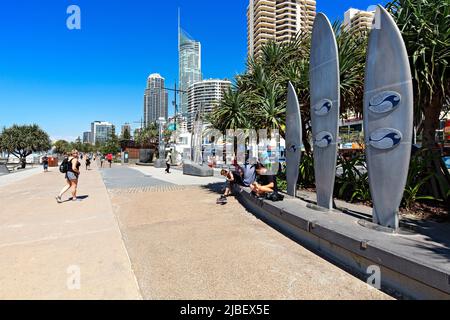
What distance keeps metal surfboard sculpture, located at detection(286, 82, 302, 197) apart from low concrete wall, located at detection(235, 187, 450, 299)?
165cm

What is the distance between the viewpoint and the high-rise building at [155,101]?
82938 millimetres

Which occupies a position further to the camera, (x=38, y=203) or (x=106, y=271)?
(x=38, y=203)

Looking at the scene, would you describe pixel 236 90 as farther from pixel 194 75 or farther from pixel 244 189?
pixel 194 75

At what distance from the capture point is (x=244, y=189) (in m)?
8.45

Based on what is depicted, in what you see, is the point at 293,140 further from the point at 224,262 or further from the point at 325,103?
the point at 224,262

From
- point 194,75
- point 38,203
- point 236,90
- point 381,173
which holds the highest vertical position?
point 194,75

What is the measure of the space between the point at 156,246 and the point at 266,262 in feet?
6.19

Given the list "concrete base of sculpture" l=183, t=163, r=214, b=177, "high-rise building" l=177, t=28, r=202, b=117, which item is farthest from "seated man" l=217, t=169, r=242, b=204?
"high-rise building" l=177, t=28, r=202, b=117

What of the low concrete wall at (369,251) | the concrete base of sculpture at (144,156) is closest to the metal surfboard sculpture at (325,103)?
the low concrete wall at (369,251)

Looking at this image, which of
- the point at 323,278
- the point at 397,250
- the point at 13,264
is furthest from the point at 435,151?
the point at 13,264

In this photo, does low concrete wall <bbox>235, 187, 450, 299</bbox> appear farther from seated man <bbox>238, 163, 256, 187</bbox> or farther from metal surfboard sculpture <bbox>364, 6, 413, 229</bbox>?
seated man <bbox>238, 163, 256, 187</bbox>

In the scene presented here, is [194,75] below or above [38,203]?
above

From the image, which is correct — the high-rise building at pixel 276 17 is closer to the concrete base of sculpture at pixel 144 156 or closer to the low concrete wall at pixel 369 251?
the concrete base of sculpture at pixel 144 156

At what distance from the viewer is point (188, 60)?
189 feet
